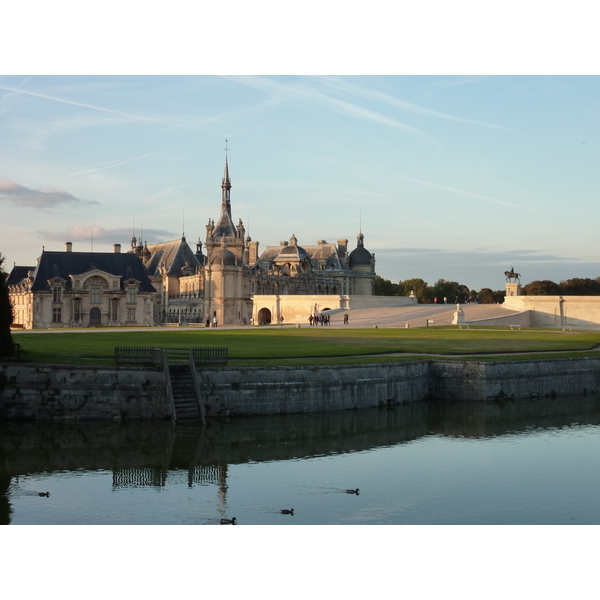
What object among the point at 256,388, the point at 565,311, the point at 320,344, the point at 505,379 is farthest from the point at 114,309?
the point at 256,388

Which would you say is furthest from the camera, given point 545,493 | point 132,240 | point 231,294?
point 132,240

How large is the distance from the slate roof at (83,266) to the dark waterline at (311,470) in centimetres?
5482

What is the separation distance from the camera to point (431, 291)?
145 m

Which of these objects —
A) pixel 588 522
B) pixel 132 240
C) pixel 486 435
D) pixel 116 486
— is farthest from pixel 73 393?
pixel 132 240

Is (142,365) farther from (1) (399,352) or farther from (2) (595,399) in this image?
(2) (595,399)

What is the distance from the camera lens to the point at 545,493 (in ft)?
63.8

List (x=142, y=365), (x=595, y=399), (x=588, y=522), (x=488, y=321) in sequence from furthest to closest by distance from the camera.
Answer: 1. (x=488, y=321)
2. (x=595, y=399)
3. (x=142, y=365)
4. (x=588, y=522)

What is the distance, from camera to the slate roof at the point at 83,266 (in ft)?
263

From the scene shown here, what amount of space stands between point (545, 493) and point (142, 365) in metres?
15.5

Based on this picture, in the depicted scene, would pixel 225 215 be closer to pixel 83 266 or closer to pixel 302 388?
pixel 83 266

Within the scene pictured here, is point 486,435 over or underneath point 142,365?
underneath

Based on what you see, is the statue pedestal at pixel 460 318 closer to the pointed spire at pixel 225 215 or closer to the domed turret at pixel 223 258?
the domed turret at pixel 223 258

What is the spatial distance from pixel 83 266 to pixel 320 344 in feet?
156

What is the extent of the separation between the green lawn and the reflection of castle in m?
34.0
